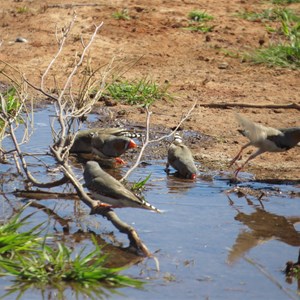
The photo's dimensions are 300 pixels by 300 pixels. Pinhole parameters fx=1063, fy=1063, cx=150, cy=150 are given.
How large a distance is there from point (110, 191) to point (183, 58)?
6407 mm

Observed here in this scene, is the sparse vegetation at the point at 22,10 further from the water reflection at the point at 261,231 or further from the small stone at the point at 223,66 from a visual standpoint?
the water reflection at the point at 261,231

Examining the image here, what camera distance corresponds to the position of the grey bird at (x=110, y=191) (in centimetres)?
888

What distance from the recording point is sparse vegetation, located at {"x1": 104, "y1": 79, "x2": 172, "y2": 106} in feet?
43.9

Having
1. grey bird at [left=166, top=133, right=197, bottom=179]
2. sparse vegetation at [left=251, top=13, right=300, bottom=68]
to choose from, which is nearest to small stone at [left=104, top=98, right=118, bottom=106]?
grey bird at [left=166, top=133, right=197, bottom=179]

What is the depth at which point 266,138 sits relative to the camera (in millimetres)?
11125

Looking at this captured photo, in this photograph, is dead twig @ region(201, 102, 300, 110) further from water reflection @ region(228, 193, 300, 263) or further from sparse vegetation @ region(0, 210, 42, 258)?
sparse vegetation @ region(0, 210, 42, 258)

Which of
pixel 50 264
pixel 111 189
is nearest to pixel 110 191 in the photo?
pixel 111 189

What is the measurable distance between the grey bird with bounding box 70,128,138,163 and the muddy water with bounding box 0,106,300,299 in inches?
9.9

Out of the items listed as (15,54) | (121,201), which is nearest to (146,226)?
(121,201)

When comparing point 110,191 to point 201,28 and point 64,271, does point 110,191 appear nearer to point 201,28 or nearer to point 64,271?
point 64,271

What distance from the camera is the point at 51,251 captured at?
8.03 m

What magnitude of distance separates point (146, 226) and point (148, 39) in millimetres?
6960

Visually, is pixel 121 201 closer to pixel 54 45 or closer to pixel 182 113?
pixel 182 113

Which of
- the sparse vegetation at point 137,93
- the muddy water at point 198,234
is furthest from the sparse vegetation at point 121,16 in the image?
the muddy water at point 198,234
